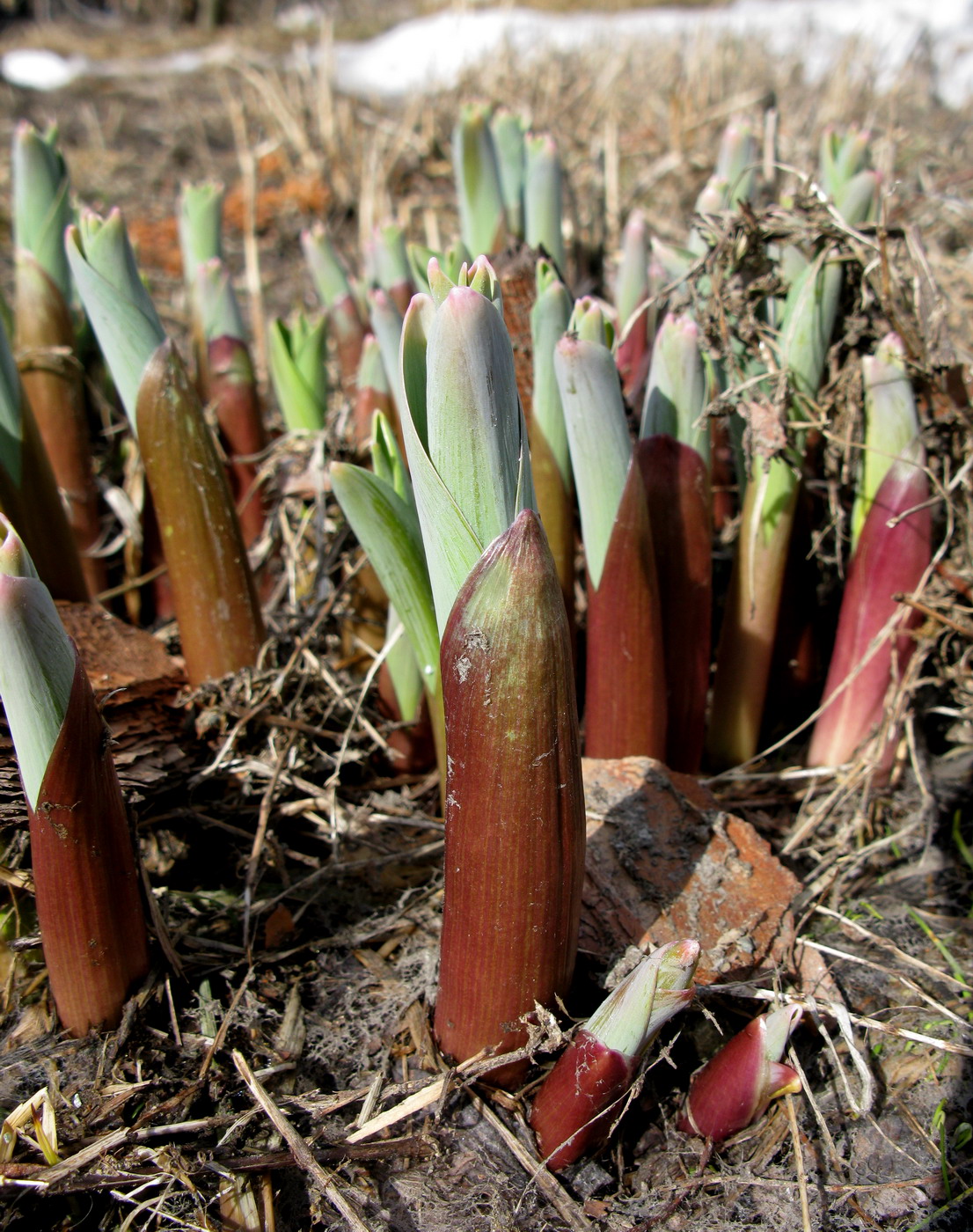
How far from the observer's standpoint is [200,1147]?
95cm

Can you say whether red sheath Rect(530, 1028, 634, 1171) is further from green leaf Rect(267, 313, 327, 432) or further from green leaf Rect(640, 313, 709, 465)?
green leaf Rect(267, 313, 327, 432)

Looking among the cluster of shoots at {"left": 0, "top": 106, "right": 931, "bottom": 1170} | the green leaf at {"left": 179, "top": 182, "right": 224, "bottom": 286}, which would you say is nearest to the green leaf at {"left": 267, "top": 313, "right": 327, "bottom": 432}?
the cluster of shoots at {"left": 0, "top": 106, "right": 931, "bottom": 1170}

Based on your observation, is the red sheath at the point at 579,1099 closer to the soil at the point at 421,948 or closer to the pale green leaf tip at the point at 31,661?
the soil at the point at 421,948

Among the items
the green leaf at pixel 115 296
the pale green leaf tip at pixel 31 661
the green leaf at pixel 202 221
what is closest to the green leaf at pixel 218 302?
the green leaf at pixel 202 221

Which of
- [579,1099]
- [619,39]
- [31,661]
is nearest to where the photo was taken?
[31,661]

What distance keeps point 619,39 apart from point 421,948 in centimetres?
878

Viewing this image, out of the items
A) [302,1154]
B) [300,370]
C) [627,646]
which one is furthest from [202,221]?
[302,1154]

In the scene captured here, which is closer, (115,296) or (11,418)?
(115,296)

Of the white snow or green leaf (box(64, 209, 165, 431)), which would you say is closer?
green leaf (box(64, 209, 165, 431))

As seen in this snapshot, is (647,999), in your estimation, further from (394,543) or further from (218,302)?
(218,302)

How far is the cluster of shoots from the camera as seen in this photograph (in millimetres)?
814

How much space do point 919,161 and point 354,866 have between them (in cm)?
374

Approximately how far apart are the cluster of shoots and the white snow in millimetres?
4583

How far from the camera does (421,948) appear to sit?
1194 mm
